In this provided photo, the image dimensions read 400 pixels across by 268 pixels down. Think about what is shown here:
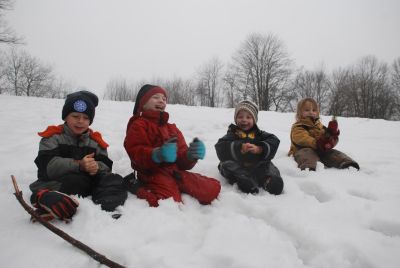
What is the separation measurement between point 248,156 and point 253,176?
0.23 meters

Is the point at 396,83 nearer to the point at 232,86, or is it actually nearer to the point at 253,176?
the point at 232,86

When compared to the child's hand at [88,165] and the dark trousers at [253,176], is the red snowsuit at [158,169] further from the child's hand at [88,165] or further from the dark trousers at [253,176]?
the child's hand at [88,165]

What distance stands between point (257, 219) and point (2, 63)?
42379 millimetres

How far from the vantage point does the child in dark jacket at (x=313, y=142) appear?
3221 millimetres

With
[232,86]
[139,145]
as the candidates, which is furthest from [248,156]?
[232,86]

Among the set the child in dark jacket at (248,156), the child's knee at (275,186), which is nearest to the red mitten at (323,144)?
the child in dark jacket at (248,156)

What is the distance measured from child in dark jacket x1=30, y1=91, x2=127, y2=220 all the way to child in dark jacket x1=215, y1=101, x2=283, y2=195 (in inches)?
44.3

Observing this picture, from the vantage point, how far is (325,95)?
37.2m

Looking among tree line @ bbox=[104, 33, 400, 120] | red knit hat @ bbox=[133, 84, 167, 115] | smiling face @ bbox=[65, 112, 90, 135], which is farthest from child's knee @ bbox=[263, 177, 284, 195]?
tree line @ bbox=[104, 33, 400, 120]

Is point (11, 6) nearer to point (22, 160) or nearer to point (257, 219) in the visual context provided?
point (22, 160)

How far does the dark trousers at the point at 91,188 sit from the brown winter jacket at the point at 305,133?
2.37 metres

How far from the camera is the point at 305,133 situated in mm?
3535

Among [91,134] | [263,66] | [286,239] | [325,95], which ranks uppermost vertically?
[263,66]

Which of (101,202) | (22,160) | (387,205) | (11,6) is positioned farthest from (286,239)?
(11,6)
